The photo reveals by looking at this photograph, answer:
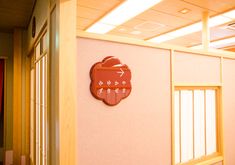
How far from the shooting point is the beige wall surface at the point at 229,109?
226 cm

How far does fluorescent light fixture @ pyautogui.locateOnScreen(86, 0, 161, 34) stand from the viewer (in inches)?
116

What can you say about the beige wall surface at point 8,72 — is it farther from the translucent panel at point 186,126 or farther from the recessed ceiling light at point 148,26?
the translucent panel at point 186,126

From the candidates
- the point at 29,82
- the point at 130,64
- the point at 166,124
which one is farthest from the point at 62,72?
the point at 29,82

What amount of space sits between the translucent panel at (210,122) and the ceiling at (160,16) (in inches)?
54.3

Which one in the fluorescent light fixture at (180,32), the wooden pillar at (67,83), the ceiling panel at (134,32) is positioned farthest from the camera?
the ceiling panel at (134,32)

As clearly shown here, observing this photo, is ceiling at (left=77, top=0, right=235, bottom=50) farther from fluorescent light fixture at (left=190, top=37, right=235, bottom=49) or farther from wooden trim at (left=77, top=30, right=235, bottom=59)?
wooden trim at (left=77, top=30, right=235, bottom=59)

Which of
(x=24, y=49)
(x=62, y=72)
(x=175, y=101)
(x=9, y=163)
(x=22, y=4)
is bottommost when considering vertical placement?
(x=9, y=163)

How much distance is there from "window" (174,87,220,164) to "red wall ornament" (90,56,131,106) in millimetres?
596

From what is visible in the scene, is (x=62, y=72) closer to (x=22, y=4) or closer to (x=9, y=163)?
(x=22, y=4)

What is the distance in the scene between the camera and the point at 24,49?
3814mm

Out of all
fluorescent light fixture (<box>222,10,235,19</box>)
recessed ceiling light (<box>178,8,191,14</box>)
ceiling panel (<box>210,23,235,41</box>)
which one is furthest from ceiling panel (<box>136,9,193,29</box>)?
ceiling panel (<box>210,23,235,41</box>)

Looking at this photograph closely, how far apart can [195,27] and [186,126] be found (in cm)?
277

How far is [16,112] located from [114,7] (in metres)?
2.36

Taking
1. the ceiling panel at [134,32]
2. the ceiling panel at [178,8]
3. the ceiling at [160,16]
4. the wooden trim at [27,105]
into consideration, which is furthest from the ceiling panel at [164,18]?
the wooden trim at [27,105]
